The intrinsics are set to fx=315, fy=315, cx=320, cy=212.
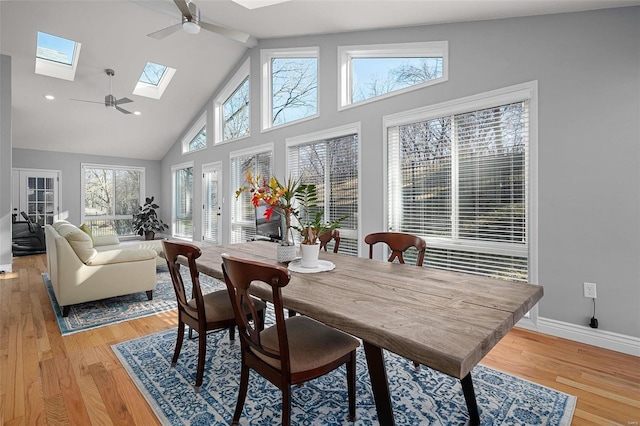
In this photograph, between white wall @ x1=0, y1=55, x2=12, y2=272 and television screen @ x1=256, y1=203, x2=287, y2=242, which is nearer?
television screen @ x1=256, y1=203, x2=287, y2=242

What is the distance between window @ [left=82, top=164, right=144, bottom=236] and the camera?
8.13 metres

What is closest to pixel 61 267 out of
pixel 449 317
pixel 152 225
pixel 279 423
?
pixel 279 423

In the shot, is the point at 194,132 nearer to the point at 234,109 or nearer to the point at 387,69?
the point at 234,109

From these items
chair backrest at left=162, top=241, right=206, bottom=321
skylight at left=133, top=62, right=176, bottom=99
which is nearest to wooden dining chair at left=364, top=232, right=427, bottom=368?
chair backrest at left=162, top=241, right=206, bottom=321

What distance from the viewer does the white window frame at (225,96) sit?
5.80m

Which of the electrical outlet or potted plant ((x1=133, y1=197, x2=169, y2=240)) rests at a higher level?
potted plant ((x1=133, y1=197, x2=169, y2=240))

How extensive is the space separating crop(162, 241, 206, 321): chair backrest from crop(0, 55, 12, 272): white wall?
4.87 metres

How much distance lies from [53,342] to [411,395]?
8.98ft

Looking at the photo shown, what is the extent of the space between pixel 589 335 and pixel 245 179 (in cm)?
523

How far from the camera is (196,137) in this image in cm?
766

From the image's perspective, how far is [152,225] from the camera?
8.49 metres

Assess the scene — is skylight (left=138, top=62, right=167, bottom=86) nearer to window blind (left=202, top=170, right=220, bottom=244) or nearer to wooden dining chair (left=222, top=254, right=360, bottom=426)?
window blind (left=202, top=170, right=220, bottom=244)

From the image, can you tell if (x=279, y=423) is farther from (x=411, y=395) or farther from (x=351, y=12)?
(x=351, y=12)

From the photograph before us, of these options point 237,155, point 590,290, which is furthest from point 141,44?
point 590,290
